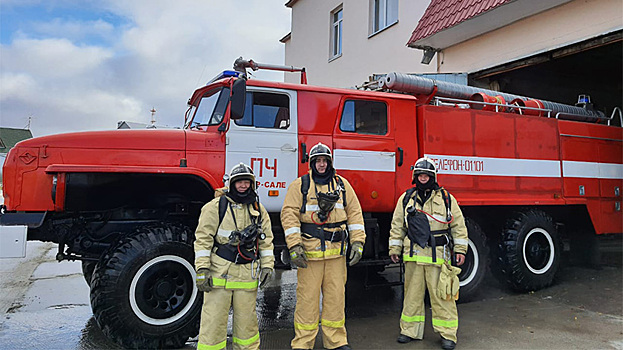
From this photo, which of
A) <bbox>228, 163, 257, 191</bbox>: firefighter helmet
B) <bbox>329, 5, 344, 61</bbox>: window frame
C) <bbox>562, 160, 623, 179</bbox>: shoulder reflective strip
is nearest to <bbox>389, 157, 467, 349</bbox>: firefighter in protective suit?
<bbox>228, 163, 257, 191</bbox>: firefighter helmet

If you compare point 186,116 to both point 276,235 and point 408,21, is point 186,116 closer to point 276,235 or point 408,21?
point 276,235

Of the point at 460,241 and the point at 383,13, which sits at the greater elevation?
the point at 383,13

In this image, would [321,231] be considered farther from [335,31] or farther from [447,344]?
[335,31]

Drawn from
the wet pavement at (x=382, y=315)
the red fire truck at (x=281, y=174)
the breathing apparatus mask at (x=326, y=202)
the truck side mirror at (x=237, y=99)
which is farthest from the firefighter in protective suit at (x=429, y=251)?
the truck side mirror at (x=237, y=99)

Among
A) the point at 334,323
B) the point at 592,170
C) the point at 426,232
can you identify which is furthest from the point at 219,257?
the point at 592,170

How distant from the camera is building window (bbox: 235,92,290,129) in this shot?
4750 mm

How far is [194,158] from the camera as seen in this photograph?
4.45 m

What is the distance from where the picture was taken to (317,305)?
4039 millimetres

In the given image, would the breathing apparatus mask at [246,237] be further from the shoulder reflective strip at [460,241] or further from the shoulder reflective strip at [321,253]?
the shoulder reflective strip at [460,241]

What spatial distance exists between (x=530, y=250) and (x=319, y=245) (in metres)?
3.96

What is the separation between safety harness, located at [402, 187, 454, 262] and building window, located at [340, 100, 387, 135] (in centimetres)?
117

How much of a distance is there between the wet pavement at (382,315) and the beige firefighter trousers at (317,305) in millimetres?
316

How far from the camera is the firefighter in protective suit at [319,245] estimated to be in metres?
4.00

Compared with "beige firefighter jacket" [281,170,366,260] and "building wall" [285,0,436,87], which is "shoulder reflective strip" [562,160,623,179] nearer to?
"beige firefighter jacket" [281,170,366,260]
